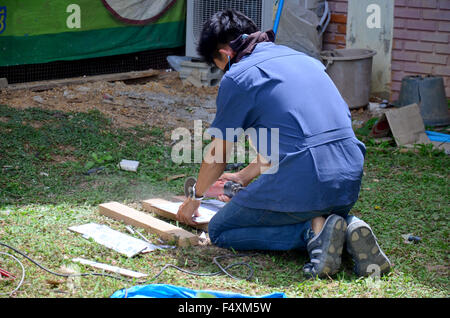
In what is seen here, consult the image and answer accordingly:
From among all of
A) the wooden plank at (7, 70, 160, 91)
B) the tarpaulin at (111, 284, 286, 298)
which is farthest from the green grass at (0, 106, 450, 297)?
the wooden plank at (7, 70, 160, 91)

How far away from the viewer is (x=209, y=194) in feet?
14.1

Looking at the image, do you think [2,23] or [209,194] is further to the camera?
[2,23]

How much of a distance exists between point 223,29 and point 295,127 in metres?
0.75

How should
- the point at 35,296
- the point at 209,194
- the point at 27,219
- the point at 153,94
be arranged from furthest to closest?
the point at 153,94 < the point at 209,194 < the point at 27,219 < the point at 35,296

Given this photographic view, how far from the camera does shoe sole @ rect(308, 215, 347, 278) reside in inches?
122

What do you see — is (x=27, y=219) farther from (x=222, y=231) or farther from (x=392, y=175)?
(x=392, y=175)

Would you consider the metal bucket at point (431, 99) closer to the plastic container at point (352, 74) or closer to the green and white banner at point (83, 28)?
the plastic container at point (352, 74)

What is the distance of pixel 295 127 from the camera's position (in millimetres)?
3180

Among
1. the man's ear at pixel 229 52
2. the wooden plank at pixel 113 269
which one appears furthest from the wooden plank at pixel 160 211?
the man's ear at pixel 229 52

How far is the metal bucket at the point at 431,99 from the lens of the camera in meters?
6.85

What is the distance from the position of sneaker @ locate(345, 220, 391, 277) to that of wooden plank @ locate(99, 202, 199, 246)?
97 centimetres

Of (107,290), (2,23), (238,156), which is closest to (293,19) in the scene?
(238,156)

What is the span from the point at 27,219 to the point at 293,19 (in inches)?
187
